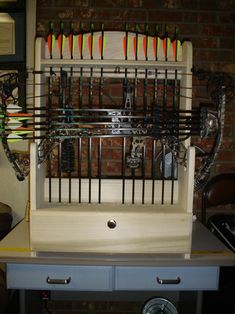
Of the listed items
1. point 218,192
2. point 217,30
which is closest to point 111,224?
point 218,192

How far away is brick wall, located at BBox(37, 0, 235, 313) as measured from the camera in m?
1.79

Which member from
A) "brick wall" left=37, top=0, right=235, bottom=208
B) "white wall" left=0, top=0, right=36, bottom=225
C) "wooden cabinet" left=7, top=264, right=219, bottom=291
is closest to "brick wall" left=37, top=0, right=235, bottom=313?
"brick wall" left=37, top=0, right=235, bottom=208

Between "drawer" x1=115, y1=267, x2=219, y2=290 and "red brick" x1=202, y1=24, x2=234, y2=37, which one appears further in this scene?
"red brick" x1=202, y1=24, x2=234, y2=37

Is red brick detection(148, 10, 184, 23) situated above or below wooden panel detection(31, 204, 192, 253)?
above

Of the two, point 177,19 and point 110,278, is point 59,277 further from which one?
point 177,19

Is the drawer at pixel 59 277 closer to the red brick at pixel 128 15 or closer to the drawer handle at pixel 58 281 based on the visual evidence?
the drawer handle at pixel 58 281

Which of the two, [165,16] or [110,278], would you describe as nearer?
[110,278]

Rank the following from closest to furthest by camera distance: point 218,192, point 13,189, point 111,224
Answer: point 111,224 < point 218,192 < point 13,189

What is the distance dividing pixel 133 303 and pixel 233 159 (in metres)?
1.23

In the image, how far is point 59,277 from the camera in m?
1.19

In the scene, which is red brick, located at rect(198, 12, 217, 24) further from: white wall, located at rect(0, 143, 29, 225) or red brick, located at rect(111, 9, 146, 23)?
white wall, located at rect(0, 143, 29, 225)

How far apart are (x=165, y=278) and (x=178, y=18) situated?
1570 millimetres

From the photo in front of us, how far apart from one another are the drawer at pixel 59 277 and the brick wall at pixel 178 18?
1256 mm

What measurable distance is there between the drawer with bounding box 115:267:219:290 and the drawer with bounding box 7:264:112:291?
0.23 feet
